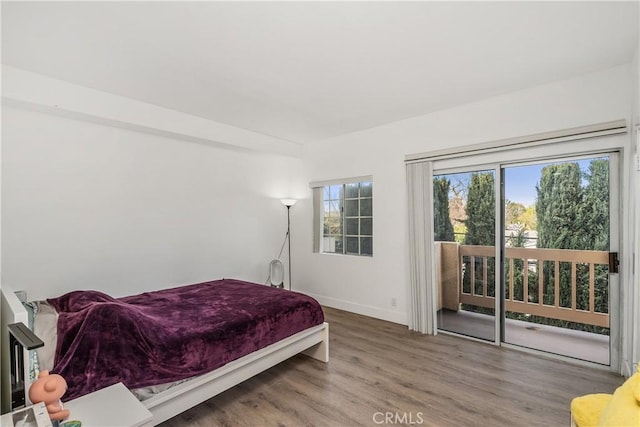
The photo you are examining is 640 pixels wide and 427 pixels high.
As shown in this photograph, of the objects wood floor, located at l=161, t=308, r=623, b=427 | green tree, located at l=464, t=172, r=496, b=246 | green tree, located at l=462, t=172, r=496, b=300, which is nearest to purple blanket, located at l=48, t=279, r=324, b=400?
wood floor, located at l=161, t=308, r=623, b=427

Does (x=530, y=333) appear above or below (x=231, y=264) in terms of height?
below

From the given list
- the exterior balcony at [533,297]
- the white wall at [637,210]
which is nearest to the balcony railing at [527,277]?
the exterior balcony at [533,297]

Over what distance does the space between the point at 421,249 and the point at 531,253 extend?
1106 mm

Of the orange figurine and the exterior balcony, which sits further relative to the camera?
the exterior balcony

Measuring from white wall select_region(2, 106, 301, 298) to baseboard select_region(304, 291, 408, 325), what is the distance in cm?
119

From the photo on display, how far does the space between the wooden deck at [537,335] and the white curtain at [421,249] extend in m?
0.29

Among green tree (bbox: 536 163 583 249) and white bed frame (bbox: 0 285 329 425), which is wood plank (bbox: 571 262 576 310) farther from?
white bed frame (bbox: 0 285 329 425)

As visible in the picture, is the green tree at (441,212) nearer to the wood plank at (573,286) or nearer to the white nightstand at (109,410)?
the wood plank at (573,286)

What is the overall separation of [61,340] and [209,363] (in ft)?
2.86

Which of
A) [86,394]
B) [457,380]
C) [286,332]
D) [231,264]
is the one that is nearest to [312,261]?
[231,264]

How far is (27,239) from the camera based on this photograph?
2.79 meters

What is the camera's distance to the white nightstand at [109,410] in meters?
1.39

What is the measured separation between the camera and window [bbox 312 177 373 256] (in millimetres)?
4484

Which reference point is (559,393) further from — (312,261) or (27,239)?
(27,239)
